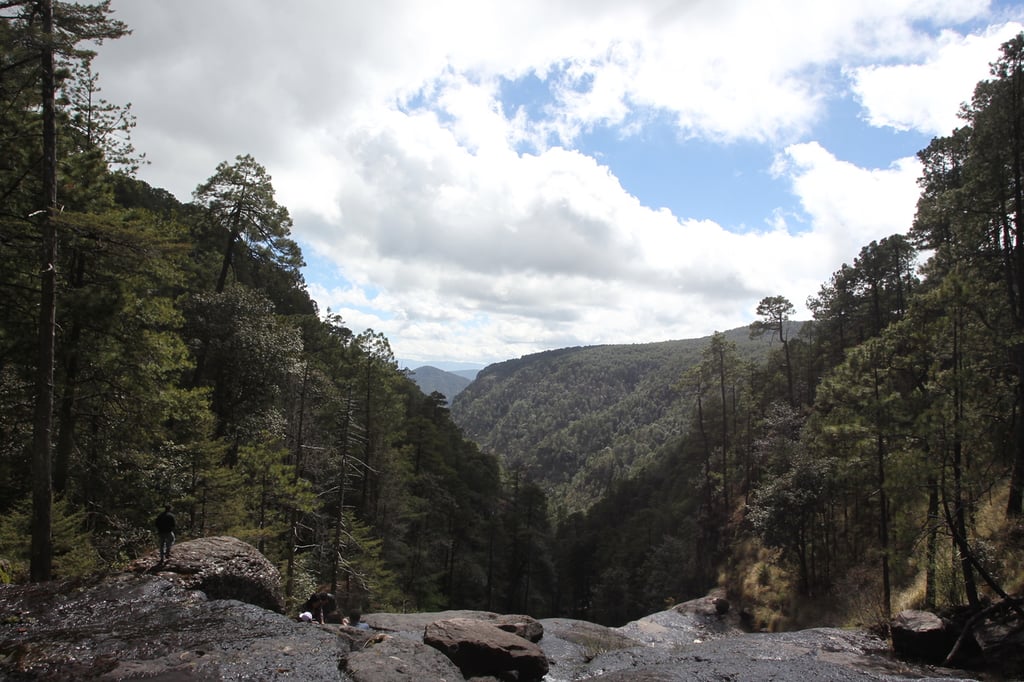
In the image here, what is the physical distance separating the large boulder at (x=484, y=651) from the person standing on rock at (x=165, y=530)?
564 centimetres

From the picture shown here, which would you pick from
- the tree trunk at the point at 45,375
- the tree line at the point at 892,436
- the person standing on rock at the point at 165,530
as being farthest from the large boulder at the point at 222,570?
the tree line at the point at 892,436

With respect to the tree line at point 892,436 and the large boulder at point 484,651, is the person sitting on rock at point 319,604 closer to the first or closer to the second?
the large boulder at point 484,651

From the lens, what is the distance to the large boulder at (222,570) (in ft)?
33.9

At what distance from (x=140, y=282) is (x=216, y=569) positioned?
660 centimetres

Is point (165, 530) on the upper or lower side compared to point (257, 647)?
upper

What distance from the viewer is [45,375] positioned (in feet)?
32.5

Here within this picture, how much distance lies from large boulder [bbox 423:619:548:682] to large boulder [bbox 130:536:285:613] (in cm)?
365

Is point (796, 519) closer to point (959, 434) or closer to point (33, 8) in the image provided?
point (959, 434)

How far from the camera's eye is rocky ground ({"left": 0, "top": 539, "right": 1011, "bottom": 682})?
7148mm

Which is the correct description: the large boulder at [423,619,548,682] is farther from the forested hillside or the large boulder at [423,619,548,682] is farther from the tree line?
the tree line

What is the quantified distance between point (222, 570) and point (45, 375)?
16.3 ft

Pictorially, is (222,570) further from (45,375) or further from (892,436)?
(892,436)

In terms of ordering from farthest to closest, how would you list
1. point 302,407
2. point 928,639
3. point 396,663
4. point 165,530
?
point 302,407
point 928,639
point 165,530
point 396,663

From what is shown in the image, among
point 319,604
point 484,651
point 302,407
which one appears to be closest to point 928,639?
point 484,651
